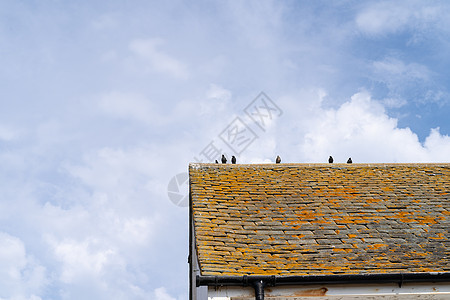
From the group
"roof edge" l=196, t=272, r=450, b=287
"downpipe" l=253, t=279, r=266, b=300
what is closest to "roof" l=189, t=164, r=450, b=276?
"roof edge" l=196, t=272, r=450, b=287

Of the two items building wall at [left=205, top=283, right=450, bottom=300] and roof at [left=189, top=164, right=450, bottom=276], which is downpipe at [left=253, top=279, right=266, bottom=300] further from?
roof at [left=189, top=164, right=450, bottom=276]

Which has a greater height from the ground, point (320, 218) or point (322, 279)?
point (320, 218)

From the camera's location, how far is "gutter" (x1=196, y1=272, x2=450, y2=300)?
7.16m

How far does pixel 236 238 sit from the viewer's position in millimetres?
8445

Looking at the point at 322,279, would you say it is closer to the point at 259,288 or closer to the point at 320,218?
the point at 259,288

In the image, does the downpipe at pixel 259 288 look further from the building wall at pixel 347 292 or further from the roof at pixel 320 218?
the roof at pixel 320 218

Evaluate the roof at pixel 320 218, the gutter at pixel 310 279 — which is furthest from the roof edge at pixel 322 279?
the roof at pixel 320 218

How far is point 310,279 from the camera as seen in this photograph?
732 centimetres

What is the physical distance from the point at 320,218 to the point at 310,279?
2.25 m

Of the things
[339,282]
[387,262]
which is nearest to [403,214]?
[387,262]

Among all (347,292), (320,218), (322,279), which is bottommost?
(347,292)

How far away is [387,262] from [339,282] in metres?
0.97

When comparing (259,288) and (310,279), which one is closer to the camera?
(259,288)

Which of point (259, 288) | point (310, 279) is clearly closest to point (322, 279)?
point (310, 279)
